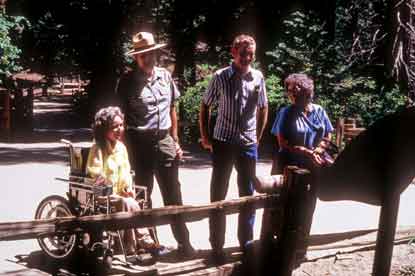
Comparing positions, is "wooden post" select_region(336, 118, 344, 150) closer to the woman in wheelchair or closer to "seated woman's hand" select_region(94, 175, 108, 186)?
the woman in wheelchair

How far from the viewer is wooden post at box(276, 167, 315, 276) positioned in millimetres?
3869

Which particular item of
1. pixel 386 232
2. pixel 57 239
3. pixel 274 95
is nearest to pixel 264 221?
pixel 386 232

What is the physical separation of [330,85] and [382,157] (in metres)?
12.7

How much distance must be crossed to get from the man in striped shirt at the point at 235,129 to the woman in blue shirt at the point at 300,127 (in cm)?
28

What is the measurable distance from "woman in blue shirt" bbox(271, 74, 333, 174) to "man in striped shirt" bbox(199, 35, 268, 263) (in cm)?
28

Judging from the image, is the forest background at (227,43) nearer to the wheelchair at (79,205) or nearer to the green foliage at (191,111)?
the green foliage at (191,111)

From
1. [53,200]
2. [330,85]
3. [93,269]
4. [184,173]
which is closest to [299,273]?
[93,269]

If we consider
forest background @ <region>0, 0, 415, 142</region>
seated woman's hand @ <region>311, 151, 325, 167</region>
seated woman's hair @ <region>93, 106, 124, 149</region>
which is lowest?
seated woman's hand @ <region>311, 151, 325, 167</region>

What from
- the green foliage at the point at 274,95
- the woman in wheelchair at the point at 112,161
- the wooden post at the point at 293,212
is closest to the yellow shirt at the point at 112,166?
the woman in wheelchair at the point at 112,161

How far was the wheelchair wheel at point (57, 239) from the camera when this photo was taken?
18.1 feet

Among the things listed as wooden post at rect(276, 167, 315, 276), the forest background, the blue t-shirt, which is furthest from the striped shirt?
the forest background

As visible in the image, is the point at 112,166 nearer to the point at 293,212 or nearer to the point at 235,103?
the point at 235,103

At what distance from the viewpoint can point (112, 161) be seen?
18.7 feet

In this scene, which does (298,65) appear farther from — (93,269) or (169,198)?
(93,269)
